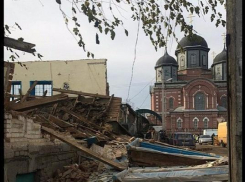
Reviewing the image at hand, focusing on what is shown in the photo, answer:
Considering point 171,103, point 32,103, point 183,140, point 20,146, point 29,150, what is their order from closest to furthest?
point 20,146, point 29,150, point 32,103, point 183,140, point 171,103

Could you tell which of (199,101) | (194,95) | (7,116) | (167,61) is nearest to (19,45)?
(7,116)

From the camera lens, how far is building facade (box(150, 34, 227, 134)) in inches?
2445

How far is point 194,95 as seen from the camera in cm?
6353

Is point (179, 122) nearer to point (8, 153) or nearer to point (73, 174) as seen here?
point (73, 174)

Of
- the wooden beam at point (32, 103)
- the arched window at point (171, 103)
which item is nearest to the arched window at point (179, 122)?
the arched window at point (171, 103)

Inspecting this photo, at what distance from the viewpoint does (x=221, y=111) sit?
203 ft

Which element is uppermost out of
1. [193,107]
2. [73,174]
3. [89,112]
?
[193,107]

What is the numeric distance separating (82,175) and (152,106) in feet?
196

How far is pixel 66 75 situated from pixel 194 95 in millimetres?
39573

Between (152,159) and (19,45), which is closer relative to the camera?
(19,45)

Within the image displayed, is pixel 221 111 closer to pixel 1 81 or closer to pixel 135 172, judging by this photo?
pixel 135 172

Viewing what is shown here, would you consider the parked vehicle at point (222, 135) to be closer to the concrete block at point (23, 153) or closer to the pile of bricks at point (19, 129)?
the pile of bricks at point (19, 129)

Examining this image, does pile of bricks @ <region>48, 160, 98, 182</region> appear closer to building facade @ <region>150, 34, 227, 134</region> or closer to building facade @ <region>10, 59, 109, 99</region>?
building facade @ <region>10, 59, 109, 99</region>

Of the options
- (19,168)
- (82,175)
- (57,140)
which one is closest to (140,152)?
(82,175)
